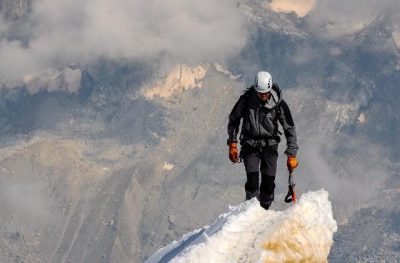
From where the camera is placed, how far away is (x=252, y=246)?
20.4 m

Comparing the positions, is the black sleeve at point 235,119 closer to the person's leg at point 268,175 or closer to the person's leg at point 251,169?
the person's leg at point 251,169

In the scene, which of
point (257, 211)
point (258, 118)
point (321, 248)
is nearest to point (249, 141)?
point (258, 118)

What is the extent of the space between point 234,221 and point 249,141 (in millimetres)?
7245

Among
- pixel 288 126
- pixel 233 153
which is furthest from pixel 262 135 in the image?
pixel 233 153

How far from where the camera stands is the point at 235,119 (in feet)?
96.2

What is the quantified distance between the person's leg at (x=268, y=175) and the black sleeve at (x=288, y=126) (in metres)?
0.59

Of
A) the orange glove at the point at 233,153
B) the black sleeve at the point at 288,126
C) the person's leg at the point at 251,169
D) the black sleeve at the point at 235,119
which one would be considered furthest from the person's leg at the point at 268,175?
the black sleeve at the point at 235,119

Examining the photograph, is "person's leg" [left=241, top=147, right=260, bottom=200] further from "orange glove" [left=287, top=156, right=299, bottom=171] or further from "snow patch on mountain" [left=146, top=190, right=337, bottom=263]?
"snow patch on mountain" [left=146, top=190, right=337, bottom=263]

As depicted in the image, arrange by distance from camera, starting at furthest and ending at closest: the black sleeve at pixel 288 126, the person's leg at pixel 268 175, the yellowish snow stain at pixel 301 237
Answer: the person's leg at pixel 268 175, the black sleeve at pixel 288 126, the yellowish snow stain at pixel 301 237

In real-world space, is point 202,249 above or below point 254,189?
above

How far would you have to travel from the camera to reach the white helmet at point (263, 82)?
27062 millimetres

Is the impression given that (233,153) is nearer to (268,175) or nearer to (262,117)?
(268,175)

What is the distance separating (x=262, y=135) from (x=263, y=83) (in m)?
2.30

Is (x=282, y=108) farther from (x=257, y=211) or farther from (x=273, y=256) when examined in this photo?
(x=273, y=256)
